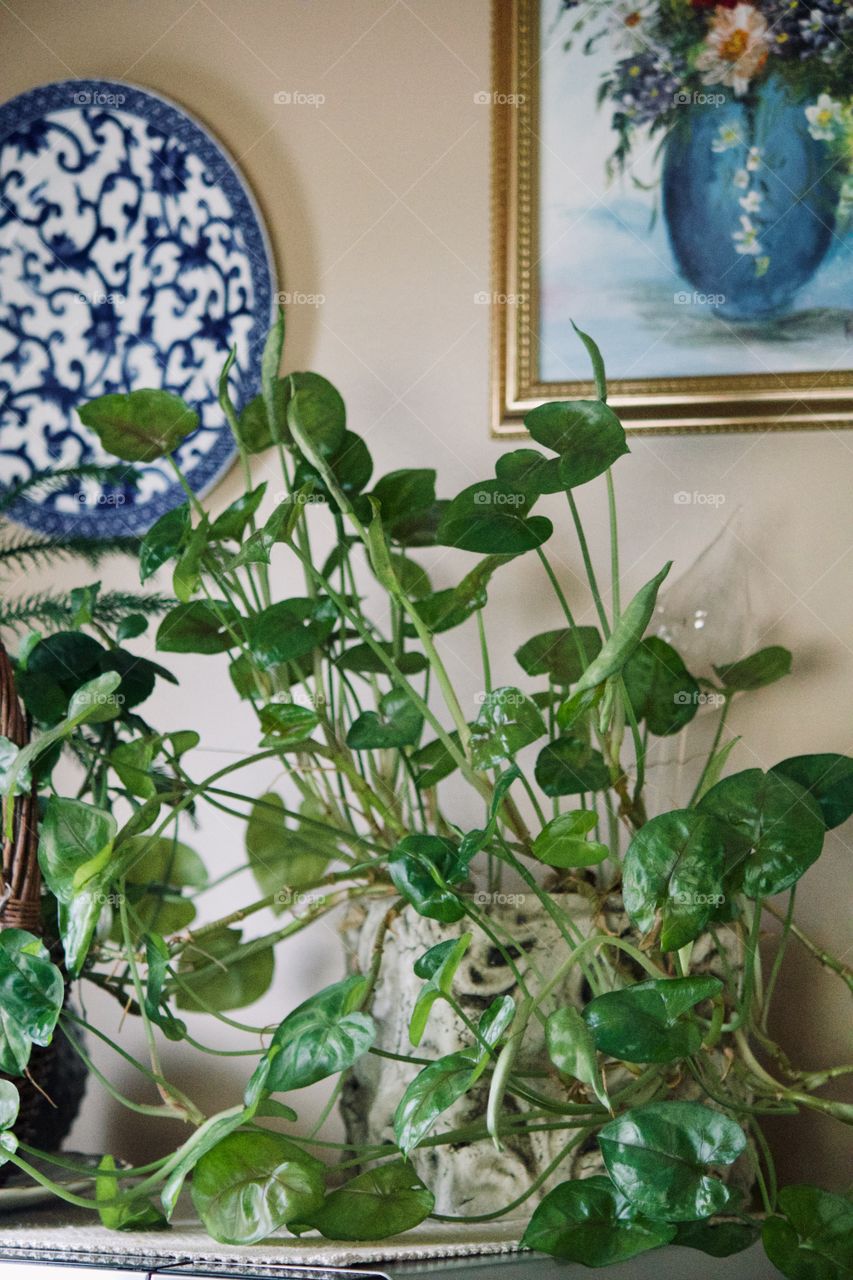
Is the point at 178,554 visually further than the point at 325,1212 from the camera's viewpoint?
Yes

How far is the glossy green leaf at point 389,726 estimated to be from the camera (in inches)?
39.8

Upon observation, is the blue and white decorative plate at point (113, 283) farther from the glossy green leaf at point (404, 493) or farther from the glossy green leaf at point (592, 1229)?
the glossy green leaf at point (592, 1229)

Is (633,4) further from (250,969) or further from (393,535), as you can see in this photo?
(250,969)

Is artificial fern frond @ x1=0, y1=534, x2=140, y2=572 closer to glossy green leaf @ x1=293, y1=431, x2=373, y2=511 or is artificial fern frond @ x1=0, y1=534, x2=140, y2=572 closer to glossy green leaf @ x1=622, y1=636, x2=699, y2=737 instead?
glossy green leaf @ x1=293, y1=431, x2=373, y2=511

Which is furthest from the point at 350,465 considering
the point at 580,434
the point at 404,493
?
the point at 580,434

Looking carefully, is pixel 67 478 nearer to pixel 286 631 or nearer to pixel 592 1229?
pixel 286 631

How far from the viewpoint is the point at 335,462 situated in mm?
1125

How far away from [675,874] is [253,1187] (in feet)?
1.16

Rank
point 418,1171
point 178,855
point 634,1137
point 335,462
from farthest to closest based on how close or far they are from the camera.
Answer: point 178,855 < point 335,462 < point 418,1171 < point 634,1137

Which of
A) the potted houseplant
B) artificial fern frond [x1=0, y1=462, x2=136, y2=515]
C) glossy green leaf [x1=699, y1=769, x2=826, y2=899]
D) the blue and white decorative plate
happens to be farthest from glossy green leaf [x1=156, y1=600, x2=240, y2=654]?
glossy green leaf [x1=699, y1=769, x2=826, y2=899]

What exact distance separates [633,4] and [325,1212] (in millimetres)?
1263

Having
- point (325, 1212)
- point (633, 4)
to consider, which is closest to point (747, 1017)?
point (325, 1212)

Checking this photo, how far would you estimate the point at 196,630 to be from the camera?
1.12 metres

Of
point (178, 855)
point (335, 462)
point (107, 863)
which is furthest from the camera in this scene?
point (178, 855)
